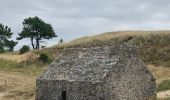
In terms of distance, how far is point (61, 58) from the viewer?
44.2 m

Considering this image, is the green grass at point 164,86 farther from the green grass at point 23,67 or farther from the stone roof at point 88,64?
the green grass at point 23,67

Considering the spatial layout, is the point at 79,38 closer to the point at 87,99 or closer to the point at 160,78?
the point at 160,78

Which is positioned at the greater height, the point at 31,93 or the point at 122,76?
the point at 122,76

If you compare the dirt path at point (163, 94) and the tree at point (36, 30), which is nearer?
the dirt path at point (163, 94)

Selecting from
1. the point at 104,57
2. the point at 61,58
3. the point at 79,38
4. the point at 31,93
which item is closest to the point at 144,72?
the point at 104,57

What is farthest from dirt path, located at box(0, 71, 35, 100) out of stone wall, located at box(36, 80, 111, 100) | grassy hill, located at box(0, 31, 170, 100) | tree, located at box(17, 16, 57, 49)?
tree, located at box(17, 16, 57, 49)

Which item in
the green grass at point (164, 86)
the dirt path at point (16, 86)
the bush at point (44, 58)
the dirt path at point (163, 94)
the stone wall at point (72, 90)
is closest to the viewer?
the stone wall at point (72, 90)

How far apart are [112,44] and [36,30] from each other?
3429 centimetres

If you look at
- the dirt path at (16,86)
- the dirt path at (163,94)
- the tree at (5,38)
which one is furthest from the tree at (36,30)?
the dirt path at (163,94)

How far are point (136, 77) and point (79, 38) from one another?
61.0 meters

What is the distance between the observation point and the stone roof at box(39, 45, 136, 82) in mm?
38438

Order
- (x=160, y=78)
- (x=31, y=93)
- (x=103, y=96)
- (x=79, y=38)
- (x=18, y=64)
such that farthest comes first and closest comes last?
1. (x=79, y=38)
2. (x=18, y=64)
3. (x=160, y=78)
4. (x=31, y=93)
5. (x=103, y=96)

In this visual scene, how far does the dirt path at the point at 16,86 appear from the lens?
5279 centimetres

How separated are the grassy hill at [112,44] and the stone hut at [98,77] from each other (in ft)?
38.9
